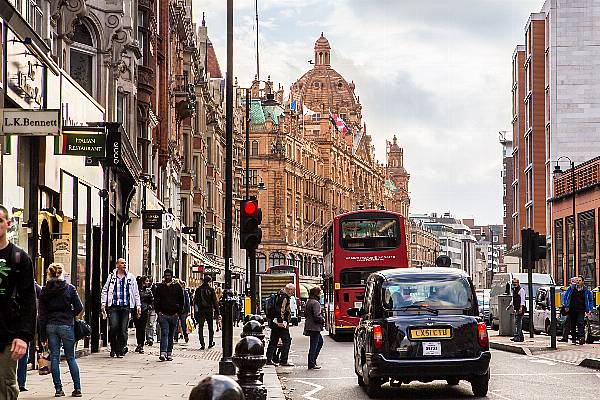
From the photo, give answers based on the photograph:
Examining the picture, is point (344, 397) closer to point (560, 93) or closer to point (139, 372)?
point (139, 372)

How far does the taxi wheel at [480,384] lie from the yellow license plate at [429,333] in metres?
0.78

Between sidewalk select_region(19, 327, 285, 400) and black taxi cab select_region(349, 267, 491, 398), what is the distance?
5.05 feet

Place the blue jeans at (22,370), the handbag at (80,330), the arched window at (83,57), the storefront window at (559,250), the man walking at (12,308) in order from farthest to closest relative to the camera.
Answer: the storefront window at (559,250), the arched window at (83,57), the handbag at (80,330), the blue jeans at (22,370), the man walking at (12,308)

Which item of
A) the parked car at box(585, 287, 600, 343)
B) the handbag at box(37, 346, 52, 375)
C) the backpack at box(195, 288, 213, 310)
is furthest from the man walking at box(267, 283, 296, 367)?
the parked car at box(585, 287, 600, 343)

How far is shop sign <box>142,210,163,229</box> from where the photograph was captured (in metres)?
43.6

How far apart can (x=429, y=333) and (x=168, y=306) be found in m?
9.24

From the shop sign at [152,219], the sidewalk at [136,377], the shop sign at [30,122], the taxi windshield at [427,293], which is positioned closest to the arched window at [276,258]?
the shop sign at [152,219]

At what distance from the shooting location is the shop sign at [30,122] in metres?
18.0

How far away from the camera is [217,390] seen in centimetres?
548

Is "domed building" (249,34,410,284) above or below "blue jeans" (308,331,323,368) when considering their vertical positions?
above

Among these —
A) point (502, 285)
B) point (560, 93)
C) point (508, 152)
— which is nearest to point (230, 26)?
point (502, 285)

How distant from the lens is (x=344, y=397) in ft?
57.4

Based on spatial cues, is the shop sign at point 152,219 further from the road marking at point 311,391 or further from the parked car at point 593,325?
the road marking at point 311,391

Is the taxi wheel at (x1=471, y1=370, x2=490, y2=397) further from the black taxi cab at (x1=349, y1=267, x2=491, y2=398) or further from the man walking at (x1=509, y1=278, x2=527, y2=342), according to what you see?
the man walking at (x1=509, y1=278, x2=527, y2=342)
